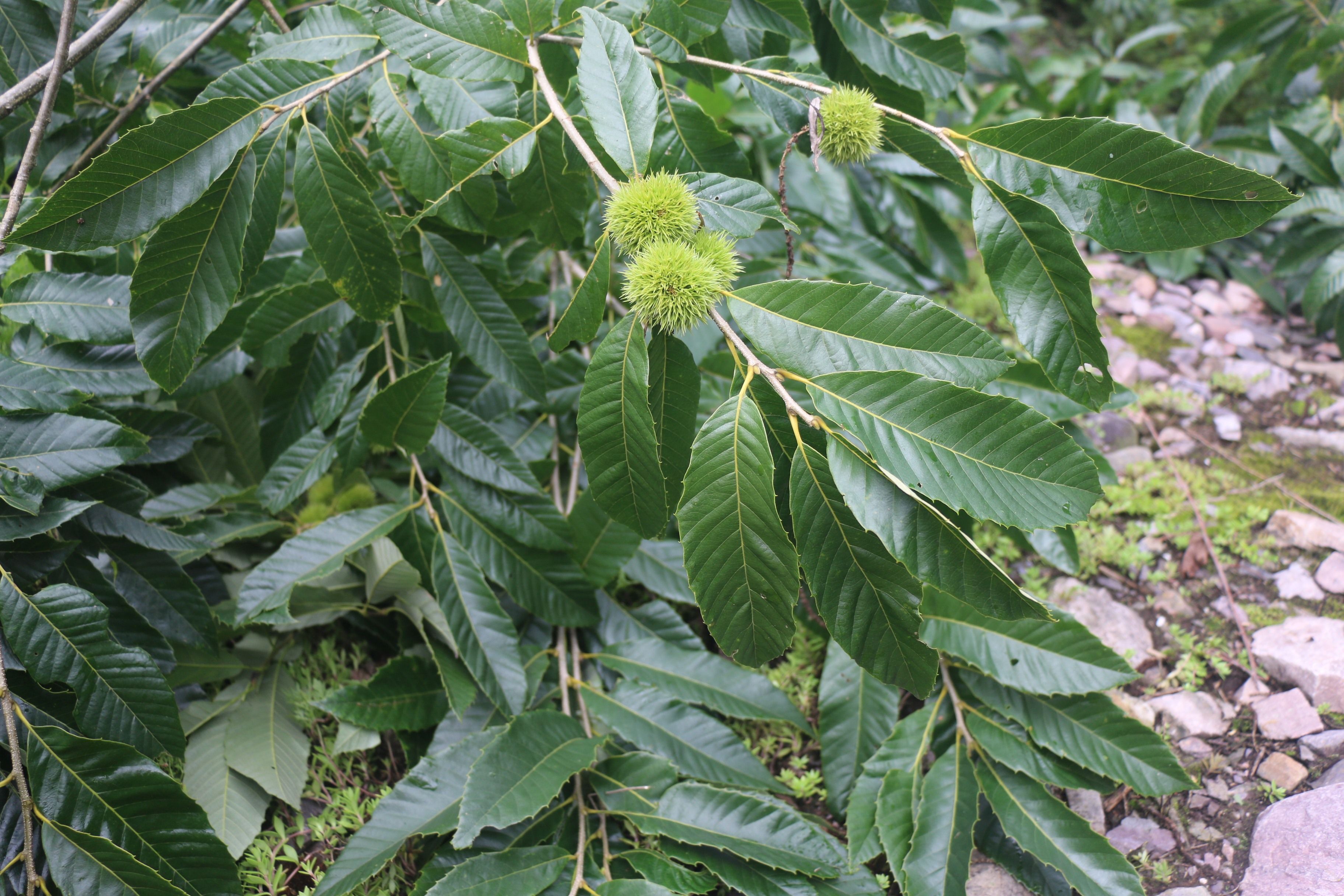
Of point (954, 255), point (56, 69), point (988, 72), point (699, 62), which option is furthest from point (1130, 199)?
point (988, 72)

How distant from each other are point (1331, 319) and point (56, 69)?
112 inches

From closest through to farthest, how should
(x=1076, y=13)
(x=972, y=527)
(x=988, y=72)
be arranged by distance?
1. (x=972, y=527)
2. (x=988, y=72)
3. (x=1076, y=13)

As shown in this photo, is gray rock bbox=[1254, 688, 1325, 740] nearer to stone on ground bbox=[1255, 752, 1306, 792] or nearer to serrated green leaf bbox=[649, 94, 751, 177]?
stone on ground bbox=[1255, 752, 1306, 792]

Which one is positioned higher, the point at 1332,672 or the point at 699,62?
the point at 699,62

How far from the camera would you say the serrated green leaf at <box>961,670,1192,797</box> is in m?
1.15

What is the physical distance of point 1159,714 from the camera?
137 centimetres

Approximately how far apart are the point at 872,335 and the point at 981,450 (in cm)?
16

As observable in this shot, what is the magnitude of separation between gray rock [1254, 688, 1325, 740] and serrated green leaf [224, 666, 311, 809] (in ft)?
5.09

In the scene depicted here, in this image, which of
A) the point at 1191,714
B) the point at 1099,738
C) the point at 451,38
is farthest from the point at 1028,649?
the point at 451,38

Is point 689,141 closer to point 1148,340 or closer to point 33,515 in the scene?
point 33,515

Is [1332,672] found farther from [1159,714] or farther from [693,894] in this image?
[693,894]

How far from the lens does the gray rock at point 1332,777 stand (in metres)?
1.20

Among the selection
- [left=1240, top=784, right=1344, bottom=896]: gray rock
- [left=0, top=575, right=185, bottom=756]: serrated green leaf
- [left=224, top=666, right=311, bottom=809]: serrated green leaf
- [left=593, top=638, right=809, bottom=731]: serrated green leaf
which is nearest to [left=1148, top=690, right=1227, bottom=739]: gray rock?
[left=1240, top=784, right=1344, bottom=896]: gray rock

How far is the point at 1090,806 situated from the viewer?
1257 mm
